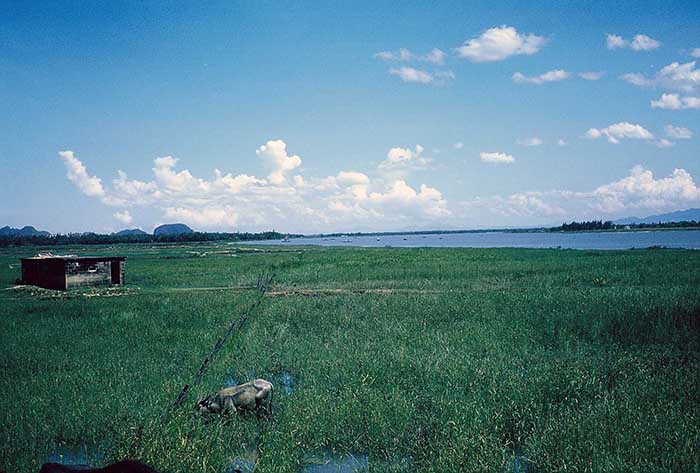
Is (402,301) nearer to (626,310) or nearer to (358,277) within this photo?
(626,310)

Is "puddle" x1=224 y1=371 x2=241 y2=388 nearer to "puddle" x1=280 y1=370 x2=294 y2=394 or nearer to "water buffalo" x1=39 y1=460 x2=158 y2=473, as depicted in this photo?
"puddle" x1=280 y1=370 x2=294 y2=394

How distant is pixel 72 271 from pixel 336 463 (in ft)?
83.5

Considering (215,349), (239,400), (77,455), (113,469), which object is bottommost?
(77,455)

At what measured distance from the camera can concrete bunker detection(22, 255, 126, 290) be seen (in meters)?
25.7

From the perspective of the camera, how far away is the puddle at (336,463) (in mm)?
6406

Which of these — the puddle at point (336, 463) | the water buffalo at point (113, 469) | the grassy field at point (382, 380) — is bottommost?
the puddle at point (336, 463)

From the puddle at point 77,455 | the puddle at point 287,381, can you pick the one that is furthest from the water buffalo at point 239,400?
the puddle at point 77,455

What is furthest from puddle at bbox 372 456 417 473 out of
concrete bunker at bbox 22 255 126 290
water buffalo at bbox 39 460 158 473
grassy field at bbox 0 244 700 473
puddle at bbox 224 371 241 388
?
concrete bunker at bbox 22 255 126 290

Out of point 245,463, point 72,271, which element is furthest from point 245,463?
point 72,271

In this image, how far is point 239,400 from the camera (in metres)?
7.79

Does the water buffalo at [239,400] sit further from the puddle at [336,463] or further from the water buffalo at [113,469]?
the water buffalo at [113,469]

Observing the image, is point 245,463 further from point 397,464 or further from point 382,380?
point 382,380

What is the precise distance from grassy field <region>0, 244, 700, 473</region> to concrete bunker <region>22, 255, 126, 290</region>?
715 centimetres

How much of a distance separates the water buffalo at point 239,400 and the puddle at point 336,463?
160 centimetres
